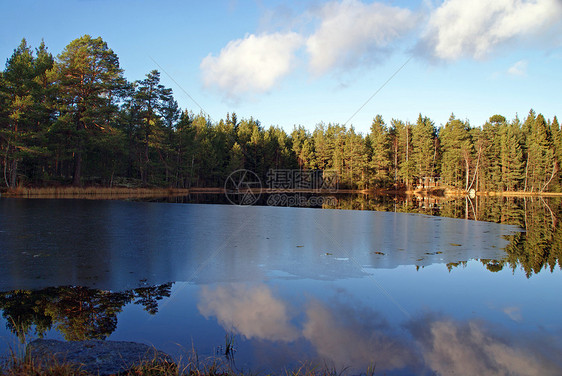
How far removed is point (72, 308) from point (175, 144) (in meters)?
52.0

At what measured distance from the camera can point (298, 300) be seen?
6.60 metres

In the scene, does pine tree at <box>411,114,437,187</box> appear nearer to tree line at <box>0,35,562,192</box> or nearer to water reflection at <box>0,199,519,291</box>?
tree line at <box>0,35,562,192</box>

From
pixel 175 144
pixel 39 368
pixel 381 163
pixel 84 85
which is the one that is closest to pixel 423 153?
pixel 381 163

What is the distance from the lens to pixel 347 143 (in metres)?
81.9

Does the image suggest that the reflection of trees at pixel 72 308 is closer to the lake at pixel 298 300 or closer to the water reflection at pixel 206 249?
the lake at pixel 298 300

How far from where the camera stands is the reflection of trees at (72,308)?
16.6ft

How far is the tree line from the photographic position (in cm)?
3525

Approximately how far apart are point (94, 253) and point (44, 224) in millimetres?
6917

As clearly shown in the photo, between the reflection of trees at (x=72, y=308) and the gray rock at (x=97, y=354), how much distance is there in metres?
0.55

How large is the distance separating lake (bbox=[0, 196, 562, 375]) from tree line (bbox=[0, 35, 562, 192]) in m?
27.6

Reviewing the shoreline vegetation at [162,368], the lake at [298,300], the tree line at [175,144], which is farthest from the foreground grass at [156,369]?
the tree line at [175,144]

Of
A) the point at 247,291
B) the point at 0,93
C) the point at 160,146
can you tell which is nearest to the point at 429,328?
the point at 247,291

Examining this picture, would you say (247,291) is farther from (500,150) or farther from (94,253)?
(500,150)

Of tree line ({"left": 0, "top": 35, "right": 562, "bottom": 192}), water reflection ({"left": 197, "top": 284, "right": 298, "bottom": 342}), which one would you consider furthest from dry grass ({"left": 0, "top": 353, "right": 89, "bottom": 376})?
tree line ({"left": 0, "top": 35, "right": 562, "bottom": 192})
